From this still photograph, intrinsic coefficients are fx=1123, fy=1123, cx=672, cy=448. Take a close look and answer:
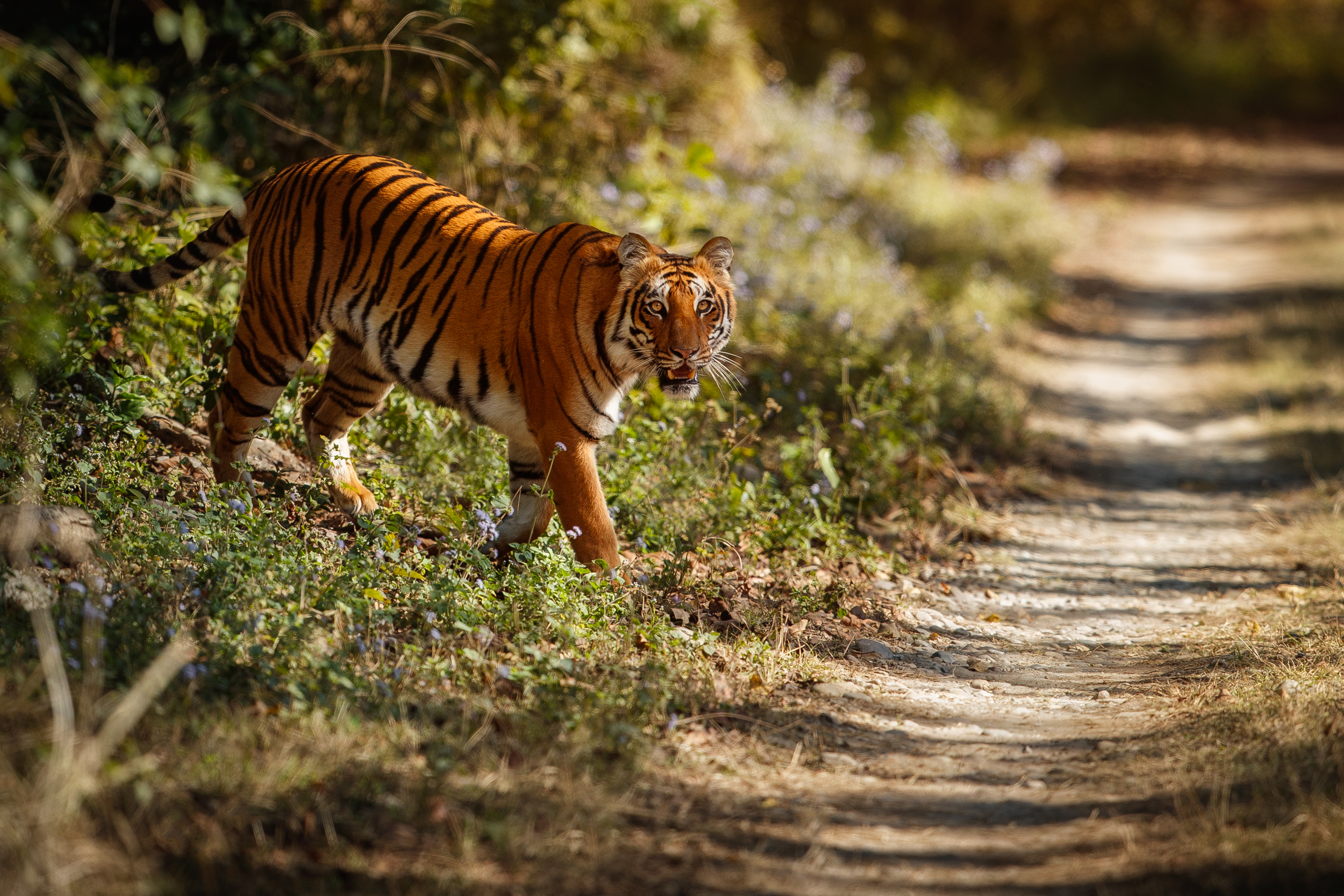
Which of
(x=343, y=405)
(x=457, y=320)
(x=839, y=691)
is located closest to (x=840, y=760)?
(x=839, y=691)

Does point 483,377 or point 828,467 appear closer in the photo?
point 483,377

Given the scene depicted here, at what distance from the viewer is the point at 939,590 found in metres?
5.38

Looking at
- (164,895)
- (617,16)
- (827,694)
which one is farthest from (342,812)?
(617,16)

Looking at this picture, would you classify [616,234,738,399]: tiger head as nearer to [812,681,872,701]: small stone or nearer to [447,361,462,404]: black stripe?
[447,361,462,404]: black stripe

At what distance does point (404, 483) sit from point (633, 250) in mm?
1547

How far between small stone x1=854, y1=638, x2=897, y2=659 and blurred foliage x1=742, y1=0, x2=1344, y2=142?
16.0m

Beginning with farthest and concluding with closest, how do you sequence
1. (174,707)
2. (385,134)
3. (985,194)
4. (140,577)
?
(985,194) → (385,134) → (140,577) → (174,707)

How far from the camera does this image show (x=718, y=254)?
455cm

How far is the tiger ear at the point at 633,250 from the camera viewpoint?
4.27 metres

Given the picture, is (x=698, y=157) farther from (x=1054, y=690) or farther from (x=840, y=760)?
(x=840, y=760)

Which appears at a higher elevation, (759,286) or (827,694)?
(759,286)

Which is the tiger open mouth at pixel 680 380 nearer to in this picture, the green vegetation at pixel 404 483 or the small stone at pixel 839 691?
the green vegetation at pixel 404 483

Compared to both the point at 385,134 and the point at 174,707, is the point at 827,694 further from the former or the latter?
the point at 385,134

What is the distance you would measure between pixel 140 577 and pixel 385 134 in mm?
3969
